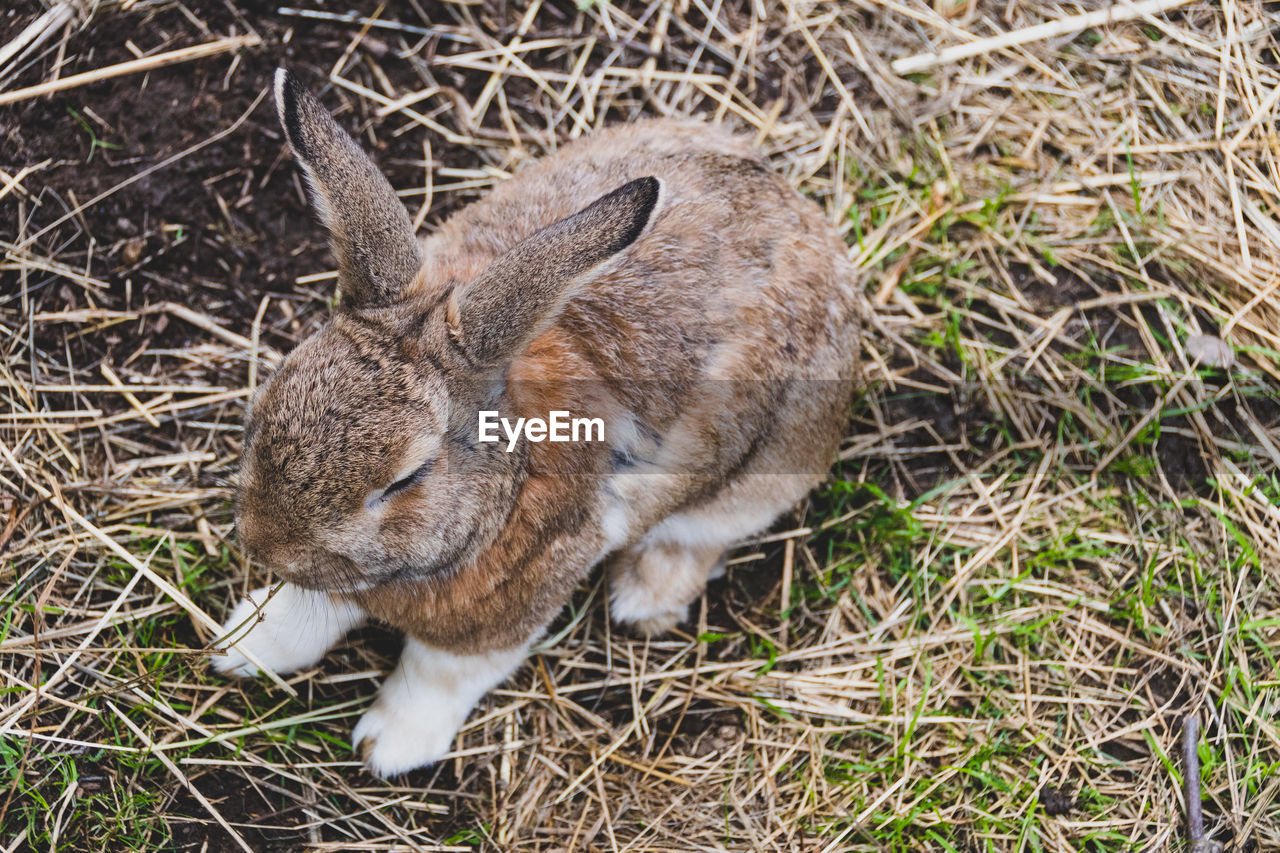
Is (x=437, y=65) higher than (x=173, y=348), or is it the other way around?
(x=437, y=65)

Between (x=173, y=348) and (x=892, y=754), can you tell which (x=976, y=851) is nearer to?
(x=892, y=754)

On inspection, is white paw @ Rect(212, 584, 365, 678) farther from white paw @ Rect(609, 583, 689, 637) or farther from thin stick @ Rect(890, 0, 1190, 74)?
thin stick @ Rect(890, 0, 1190, 74)

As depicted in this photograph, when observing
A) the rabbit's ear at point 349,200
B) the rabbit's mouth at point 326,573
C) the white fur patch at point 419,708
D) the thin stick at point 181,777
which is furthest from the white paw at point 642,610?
the rabbit's ear at point 349,200

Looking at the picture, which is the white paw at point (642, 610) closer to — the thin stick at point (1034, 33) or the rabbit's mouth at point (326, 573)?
the rabbit's mouth at point (326, 573)

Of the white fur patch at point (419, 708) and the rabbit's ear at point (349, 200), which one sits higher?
the rabbit's ear at point (349, 200)

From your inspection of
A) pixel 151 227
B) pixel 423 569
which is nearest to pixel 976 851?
pixel 423 569

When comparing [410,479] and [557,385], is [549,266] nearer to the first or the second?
[557,385]

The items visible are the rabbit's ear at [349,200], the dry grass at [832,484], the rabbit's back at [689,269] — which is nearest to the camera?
the rabbit's ear at [349,200]
